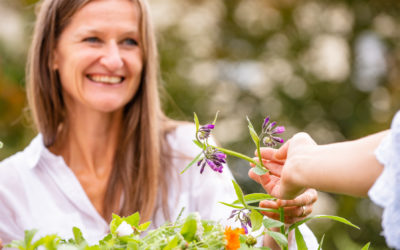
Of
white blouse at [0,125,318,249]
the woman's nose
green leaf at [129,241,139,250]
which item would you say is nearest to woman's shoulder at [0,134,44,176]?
white blouse at [0,125,318,249]

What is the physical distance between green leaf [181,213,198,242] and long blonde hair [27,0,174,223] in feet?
3.38

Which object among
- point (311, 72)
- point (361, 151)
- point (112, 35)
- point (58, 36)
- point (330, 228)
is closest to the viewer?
point (361, 151)

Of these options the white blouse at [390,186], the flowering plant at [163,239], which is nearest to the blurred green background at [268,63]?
the flowering plant at [163,239]

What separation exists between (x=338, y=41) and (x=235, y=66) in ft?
3.69

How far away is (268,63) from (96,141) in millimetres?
3550

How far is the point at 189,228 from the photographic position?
28.5 inches

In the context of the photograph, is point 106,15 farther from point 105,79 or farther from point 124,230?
point 124,230

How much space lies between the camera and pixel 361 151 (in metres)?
0.67

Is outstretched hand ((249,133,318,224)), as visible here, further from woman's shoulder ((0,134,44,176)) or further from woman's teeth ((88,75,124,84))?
woman's shoulder ((0,134,44,176))

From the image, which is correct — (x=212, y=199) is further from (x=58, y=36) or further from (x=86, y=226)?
(x=58, y=36)

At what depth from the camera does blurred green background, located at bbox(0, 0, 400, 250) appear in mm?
4984

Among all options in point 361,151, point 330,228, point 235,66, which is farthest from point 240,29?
point 361,151

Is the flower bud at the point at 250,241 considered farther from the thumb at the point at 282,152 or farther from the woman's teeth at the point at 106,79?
the woman's teeth at the point at 106,79

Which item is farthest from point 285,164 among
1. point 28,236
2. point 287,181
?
point 28,236
